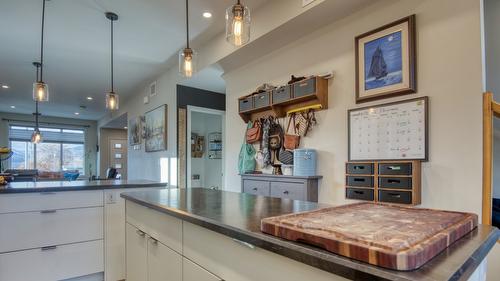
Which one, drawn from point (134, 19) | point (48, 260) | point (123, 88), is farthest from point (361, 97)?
point (123, 88)

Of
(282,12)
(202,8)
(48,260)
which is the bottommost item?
(48,260)

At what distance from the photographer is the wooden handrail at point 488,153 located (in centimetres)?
168

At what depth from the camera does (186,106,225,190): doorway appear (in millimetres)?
6359

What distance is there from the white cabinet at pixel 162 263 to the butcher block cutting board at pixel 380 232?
658 millimetres

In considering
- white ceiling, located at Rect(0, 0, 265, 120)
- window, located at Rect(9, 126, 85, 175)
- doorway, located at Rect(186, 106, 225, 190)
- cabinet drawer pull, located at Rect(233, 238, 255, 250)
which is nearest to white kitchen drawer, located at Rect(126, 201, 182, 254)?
cabinet drawer pull, located at Rect(233, 238, 255, 250)

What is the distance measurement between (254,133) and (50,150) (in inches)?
354

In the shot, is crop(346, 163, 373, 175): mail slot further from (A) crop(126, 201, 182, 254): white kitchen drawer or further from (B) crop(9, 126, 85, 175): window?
(B) crop(9, 126, 85, 175): window

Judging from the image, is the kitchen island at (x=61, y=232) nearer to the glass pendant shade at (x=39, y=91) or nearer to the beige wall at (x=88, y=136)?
the glass pendant shade at (x=39, y=91)

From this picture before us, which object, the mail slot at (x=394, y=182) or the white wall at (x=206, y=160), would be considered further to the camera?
the white wall at (x=206, y=160)

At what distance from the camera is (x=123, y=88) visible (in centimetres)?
608

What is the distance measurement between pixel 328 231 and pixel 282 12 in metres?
2.39

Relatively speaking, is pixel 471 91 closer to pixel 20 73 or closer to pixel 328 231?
pixel 328 231

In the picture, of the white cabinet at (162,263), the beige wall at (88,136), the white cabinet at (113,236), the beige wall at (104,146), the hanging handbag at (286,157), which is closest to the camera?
the white cabinet at (162,263)

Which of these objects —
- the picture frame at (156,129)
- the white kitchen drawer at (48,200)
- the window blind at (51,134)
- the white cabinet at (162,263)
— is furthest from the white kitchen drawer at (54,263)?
the window blind at (51,134)
